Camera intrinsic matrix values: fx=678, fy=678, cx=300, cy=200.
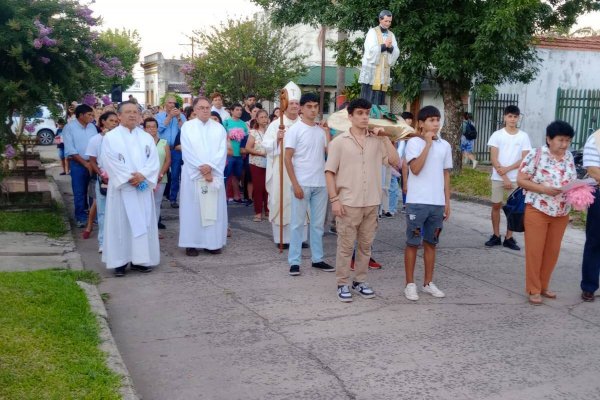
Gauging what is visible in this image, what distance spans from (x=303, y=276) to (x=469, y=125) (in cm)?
1363

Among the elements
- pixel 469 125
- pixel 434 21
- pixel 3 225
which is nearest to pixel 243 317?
pixel 3 225

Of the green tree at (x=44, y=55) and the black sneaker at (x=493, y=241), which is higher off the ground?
the green tree at (x=44, y=55)

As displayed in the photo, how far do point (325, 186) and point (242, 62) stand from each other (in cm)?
2012

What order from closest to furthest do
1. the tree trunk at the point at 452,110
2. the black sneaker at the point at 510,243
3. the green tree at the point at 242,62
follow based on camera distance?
the black sneaker at the point at 510,243 → the tree trunk at the point at 452,110 → the green tree at the point at 242,62

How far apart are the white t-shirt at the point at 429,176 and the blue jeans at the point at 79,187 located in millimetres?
5694

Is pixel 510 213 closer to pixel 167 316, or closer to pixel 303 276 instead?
pixel 303 276

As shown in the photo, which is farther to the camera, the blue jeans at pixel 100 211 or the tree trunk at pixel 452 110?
the tree trunk at pixel 452 110

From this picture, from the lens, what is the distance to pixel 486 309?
256 inches

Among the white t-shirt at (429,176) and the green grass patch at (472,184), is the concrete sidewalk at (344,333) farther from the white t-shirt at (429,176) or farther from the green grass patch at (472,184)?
the green grass patch at (472,184)

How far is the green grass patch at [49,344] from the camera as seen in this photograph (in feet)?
13.8

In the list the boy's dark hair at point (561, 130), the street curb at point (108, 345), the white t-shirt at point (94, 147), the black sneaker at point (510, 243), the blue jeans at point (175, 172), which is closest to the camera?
the street curb at point (108, 345)

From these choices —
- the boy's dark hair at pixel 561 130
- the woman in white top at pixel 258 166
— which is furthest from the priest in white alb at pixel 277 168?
the boy's dark hair at pixel 561 130

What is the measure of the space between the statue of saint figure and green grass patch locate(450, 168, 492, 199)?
587cm

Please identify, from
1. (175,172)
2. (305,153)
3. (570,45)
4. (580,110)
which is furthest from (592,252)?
(570,45)
